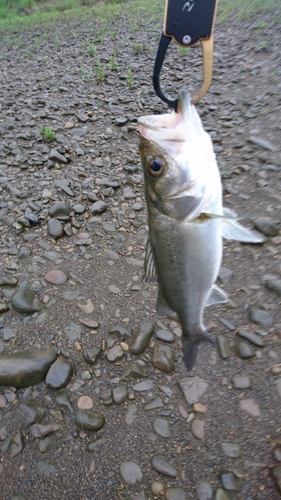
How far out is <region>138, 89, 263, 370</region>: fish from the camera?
1508 mm

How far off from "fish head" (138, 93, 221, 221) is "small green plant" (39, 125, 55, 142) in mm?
3964

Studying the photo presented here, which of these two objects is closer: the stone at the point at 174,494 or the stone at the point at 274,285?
the stone at the point at 174,494

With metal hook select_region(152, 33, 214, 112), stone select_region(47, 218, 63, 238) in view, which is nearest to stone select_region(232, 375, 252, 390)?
metal hook select_region(152, 33, 214, 112)

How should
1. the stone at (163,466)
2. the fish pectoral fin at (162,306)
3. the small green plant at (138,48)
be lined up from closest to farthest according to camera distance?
the fish pectoral fin at (162,306) → the stone at (163,466) → the small green plant at (138,48)

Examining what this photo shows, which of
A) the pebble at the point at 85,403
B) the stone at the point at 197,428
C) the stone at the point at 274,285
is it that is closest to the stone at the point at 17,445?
the pebble at the point at 85,403

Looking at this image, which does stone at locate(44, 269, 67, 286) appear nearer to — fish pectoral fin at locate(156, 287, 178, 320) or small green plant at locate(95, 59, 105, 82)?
fish pectoral fin at locate(156, 287, 178, 320)

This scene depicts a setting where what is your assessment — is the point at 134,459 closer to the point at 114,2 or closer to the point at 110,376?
the point at 110,376

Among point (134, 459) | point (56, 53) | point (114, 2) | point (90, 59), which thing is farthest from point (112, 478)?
point (114, 2)

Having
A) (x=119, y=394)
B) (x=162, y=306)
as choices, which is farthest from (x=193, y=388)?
(x=162, y=306)

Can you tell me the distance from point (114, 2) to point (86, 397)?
16.0 m

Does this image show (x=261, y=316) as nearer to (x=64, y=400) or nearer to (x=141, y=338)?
(x=141, y=338)

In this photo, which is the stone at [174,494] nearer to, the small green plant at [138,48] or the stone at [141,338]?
the stone at [141,338]

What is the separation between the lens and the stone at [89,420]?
2484mm

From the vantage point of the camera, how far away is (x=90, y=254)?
3.72 meters
